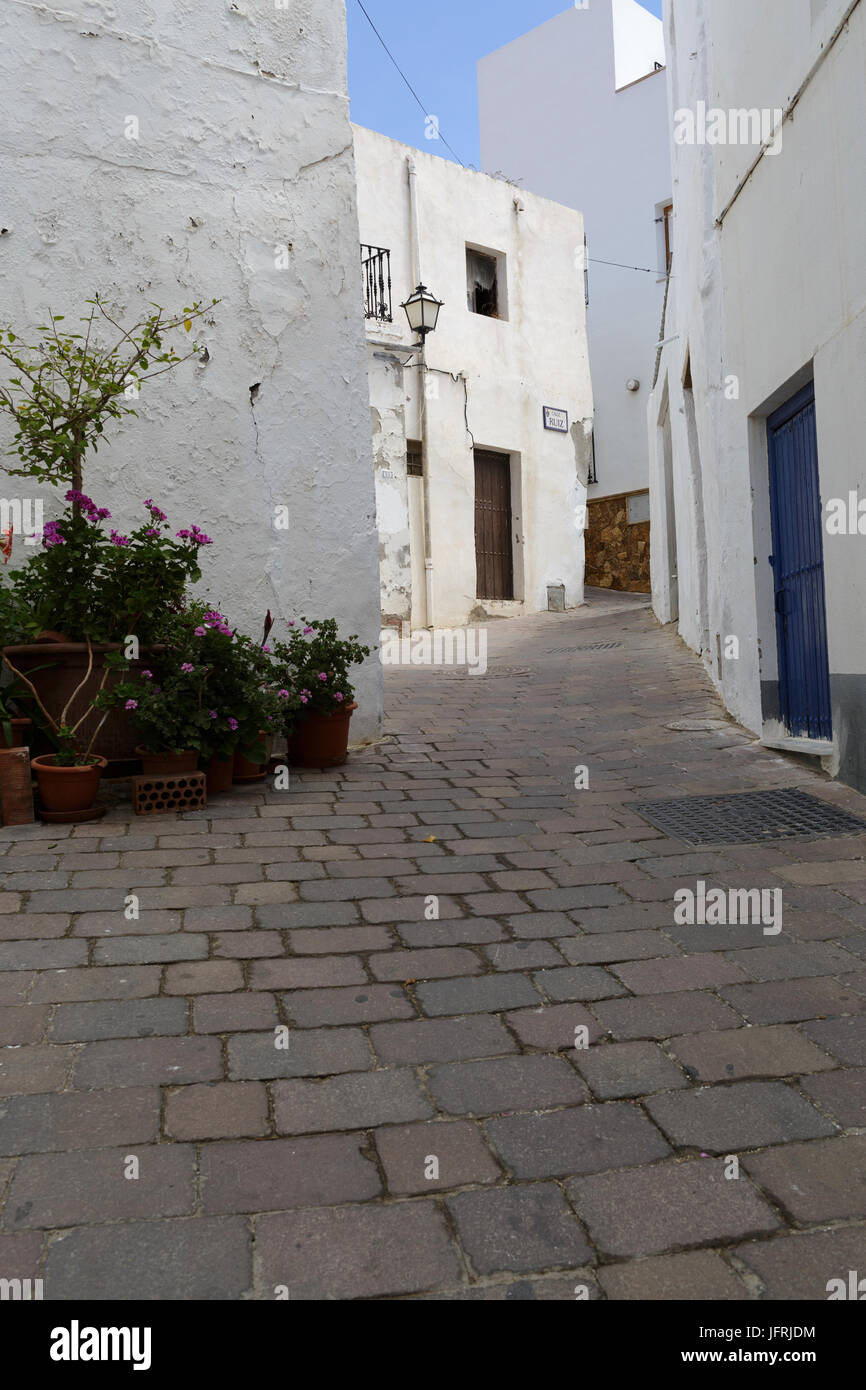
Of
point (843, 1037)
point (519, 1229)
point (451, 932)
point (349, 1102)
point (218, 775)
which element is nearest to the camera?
point (519, 1229)

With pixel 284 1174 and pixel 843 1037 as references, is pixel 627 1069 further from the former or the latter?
pixel 284 1174

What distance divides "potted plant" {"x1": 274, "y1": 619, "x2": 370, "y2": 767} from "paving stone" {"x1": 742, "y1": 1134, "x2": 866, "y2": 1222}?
12.6ft

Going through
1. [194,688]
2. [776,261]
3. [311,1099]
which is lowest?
[311,1099]

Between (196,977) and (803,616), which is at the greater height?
(803,616)

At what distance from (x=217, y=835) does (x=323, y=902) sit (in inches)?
39.6

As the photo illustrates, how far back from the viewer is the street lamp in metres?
12.7

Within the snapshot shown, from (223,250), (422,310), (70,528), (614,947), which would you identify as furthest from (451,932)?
(422,310)

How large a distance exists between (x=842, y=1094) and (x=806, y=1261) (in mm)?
581

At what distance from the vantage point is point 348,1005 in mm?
2684

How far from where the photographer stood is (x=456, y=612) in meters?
14.8

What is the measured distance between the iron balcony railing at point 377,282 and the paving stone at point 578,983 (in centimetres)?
1168

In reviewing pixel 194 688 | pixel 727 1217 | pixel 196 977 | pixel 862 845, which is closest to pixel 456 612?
pixel 194 688

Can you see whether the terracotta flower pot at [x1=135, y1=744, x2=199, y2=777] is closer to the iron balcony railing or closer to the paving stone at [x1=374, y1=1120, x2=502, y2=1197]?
the paving stone at [x1=374, y1=1120, x2=502, y2=1197]
